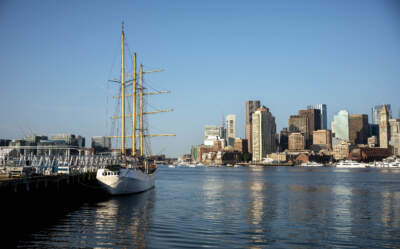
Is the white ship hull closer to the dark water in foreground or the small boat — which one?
the small boat

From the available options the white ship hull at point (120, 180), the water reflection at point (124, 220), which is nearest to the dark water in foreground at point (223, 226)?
the water reflection at point (124, 220)

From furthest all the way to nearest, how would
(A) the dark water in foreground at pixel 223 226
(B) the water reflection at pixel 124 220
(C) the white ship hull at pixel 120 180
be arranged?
(C) the white ship hull at pixel 120 180
(B) the water reflection at pixel 124 220
(A) the dark water in foreground at pixel 223 226

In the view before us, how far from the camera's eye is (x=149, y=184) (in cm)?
6919

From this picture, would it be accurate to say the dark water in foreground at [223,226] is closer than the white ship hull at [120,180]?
Yes

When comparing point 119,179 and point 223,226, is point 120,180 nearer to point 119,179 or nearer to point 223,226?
point 119,179

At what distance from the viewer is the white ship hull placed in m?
52.9

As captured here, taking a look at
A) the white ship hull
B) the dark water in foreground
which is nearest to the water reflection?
the dark water in foreground

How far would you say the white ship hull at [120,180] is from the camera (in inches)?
2083

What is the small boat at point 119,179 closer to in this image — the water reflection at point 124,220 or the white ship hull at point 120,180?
the white ship hull at point 120,180

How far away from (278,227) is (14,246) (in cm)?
1908

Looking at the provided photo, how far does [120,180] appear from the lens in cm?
5369

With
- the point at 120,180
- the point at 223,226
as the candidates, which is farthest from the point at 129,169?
the point at 223,226

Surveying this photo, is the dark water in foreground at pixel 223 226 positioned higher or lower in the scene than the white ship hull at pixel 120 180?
lower

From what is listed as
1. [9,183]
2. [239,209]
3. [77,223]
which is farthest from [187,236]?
[9,183]
